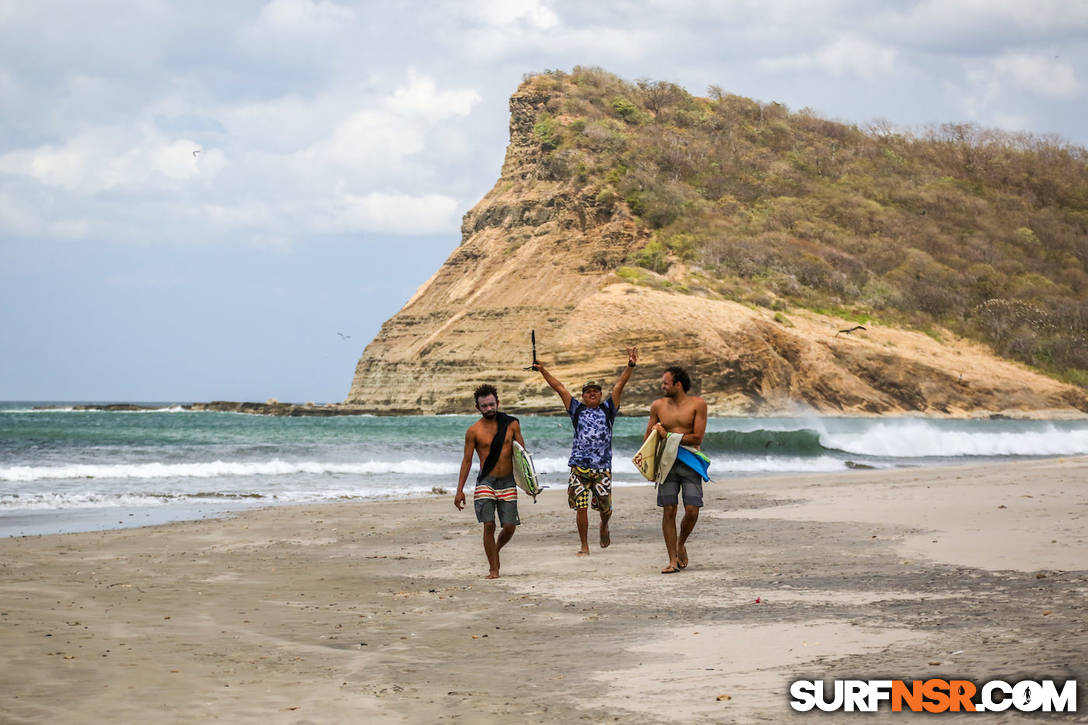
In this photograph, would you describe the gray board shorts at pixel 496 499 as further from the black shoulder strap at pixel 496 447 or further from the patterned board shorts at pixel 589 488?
the patterned board shorts at pixel 589 488

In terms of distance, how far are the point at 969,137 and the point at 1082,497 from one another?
111 meters

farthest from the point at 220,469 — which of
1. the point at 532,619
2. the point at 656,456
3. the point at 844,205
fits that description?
the point at 844,205

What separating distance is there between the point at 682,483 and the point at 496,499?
156 cm

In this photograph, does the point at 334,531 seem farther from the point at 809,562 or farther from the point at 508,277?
the point at 508,277

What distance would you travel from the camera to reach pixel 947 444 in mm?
36156

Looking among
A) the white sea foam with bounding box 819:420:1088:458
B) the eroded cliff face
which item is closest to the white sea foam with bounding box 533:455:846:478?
the white sea foam with bounding box 819:420:1088:458

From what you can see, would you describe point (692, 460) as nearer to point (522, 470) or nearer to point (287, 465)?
point (522, 470)

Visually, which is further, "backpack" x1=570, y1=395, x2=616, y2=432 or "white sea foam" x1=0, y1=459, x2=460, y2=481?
"white sea foam" x1=0, y1=459, x2=460, y2=481

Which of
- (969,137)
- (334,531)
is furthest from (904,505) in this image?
(969,137)

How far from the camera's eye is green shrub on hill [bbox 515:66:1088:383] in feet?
258

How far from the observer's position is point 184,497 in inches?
738

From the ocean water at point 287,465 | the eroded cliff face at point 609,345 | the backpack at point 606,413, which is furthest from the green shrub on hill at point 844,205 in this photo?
the backpack at point 606,413

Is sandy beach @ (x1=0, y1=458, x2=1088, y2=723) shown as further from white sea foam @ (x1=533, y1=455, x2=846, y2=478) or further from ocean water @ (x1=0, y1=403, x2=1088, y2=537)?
white sea foam @ (x1=533, y1=455, x2=846, y2=478)

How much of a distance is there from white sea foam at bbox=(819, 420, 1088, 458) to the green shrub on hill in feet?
118
